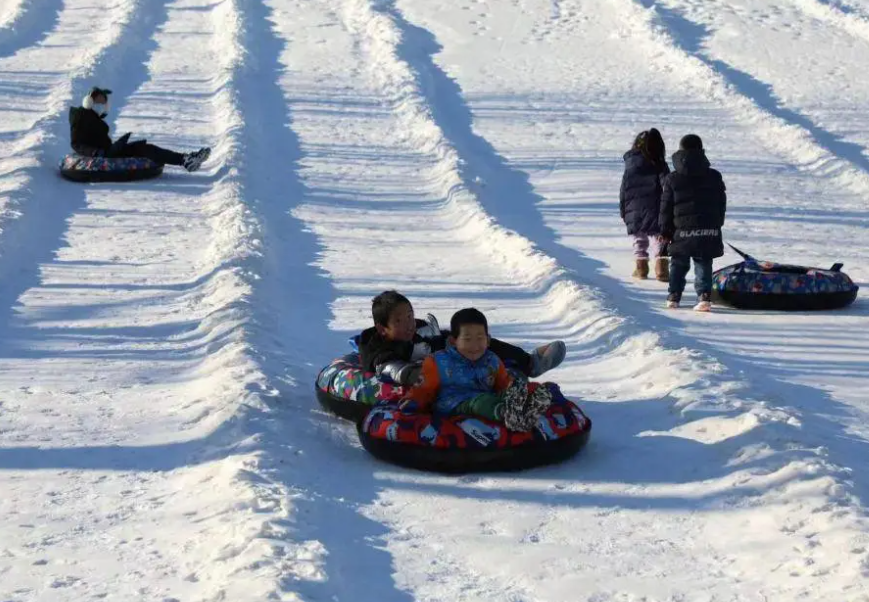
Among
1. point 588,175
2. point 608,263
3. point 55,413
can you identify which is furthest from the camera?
point 588,175

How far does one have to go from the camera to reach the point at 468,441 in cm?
657

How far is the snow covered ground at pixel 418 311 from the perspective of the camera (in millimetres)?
5574

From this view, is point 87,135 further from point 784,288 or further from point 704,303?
point 784,288

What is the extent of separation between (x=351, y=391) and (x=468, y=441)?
1.07m

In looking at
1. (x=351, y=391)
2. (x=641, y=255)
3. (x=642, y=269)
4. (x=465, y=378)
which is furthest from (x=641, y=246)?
(x=465, y=378)

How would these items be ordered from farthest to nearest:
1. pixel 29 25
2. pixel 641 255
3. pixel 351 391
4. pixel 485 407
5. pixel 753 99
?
pixel 29 25 < pixel 753 99 < pixel 641 255 < pixel 351 391 < pixel 485 407

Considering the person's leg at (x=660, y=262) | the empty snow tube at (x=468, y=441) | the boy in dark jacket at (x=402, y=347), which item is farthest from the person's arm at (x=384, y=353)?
the person's leg at (x=660, y=262)

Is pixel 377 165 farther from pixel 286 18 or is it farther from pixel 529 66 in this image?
pixel 286 18

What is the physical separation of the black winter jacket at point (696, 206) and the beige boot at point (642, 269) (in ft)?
3.95

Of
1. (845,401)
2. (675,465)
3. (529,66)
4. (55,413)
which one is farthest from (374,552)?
(529,66)

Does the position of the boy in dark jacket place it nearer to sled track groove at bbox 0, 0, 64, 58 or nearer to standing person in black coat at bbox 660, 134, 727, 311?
standing person in black coat at bbox 660, 134, 727, 311

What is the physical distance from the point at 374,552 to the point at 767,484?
5.80ft

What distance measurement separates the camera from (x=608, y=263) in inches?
500

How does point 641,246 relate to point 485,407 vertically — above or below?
above
